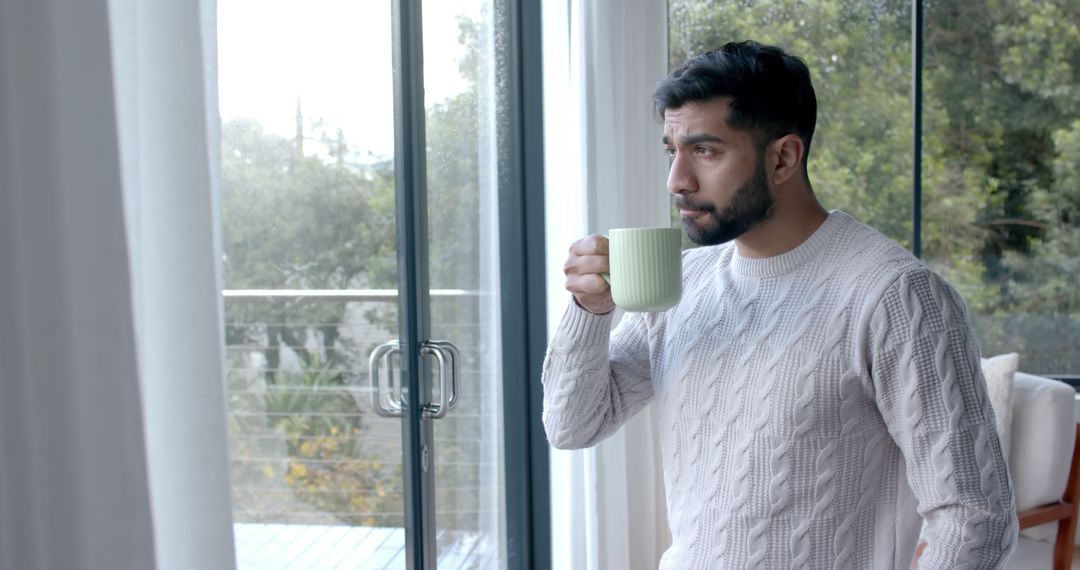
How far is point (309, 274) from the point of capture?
1.63m

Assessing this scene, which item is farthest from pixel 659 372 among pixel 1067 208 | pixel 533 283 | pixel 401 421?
pixel 1067 208

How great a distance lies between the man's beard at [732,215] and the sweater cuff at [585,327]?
0.18 metres

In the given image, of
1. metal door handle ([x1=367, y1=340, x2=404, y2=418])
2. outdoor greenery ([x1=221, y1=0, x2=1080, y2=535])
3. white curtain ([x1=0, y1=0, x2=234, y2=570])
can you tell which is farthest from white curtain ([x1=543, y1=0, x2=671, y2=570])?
white curtain ([x1=0, y1=0, x2=234, y2=570])

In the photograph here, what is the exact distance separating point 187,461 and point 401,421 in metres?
1.21

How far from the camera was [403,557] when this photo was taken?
6.78 feet

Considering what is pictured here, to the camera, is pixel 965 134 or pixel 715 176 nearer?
pixel 715 176

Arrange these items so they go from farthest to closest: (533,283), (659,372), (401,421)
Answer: (533,283), (401,421), (659,372)

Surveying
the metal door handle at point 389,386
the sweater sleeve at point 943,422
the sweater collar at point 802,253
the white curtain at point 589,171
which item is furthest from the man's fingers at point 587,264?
the white curtain at point 589,171

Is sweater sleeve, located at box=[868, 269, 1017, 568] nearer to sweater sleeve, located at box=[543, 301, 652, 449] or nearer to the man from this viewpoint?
the man

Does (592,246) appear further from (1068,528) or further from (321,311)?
(1068,528)

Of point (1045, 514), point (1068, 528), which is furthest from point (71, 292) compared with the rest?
point (1068, 528)

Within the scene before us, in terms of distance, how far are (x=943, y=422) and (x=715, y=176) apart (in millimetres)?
430

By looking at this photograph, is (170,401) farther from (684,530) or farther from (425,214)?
(425,214)

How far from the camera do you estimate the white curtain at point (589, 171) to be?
103 inches
